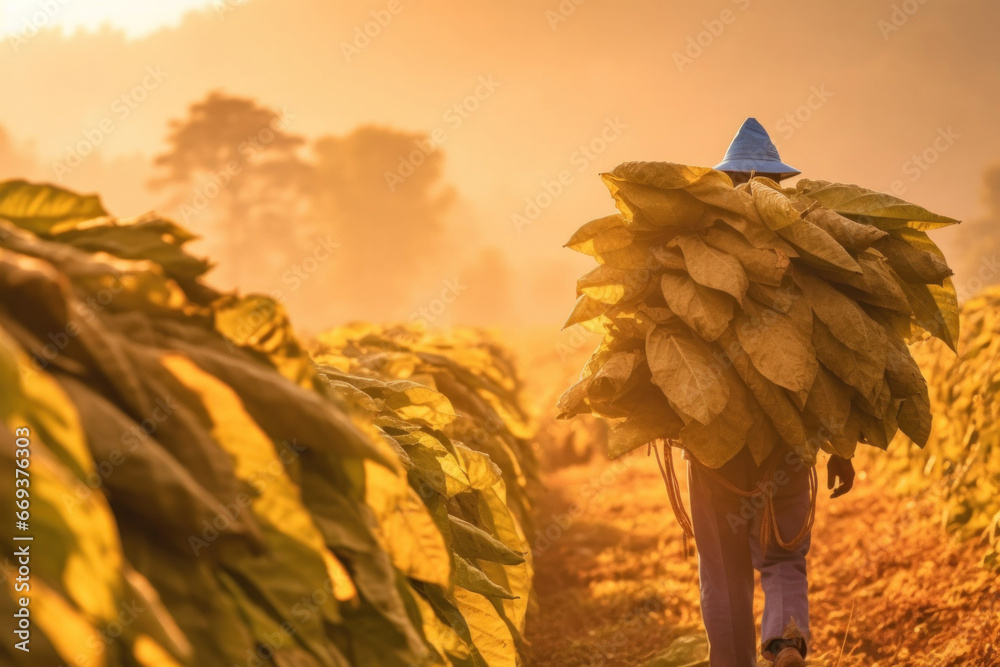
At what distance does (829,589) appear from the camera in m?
5.28

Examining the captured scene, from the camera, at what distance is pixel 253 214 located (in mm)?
47906

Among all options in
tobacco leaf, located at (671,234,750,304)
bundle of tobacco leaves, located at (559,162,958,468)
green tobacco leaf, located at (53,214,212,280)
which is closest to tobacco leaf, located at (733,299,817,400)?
bundle of tobacco leaves, located at (559,162,958,468)

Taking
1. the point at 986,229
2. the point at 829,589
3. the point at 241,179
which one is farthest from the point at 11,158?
the point at 986,229

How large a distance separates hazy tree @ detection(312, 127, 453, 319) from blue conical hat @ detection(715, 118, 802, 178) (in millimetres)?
52217

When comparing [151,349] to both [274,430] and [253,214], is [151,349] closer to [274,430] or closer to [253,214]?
[274,430]

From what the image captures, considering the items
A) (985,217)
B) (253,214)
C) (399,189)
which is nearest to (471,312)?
(399,189)

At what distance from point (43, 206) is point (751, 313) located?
93.3 inches

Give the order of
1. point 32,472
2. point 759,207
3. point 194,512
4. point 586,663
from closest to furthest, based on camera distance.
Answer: point 32,472
point 194,512
point 759,207
point 586,663

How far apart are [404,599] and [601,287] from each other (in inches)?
72.6

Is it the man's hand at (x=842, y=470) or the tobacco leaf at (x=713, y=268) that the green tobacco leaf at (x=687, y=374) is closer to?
the tobacco leaf at (x=713, y=268)

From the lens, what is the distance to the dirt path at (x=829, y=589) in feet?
13.6

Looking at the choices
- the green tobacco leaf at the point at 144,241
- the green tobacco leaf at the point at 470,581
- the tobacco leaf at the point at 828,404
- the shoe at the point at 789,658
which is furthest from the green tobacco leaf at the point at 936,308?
the green tobacco leaf at the point at 144,241

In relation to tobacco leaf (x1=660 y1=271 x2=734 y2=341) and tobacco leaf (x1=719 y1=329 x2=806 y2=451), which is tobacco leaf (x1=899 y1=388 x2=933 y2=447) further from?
tobacco leaf (x1=660 y1=271 x2=734 y2=341)

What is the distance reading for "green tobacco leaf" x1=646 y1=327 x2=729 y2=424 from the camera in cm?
284
